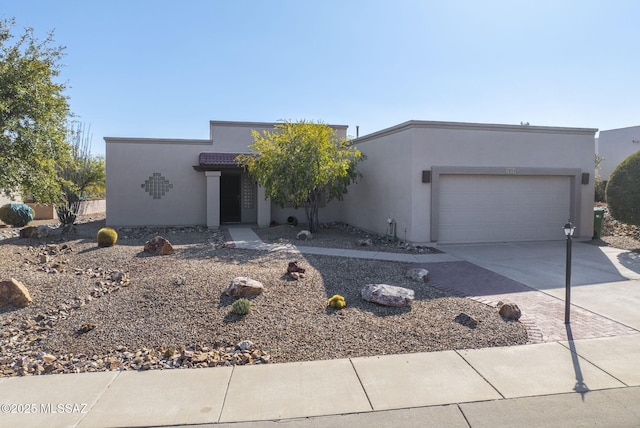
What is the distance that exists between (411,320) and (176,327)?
135 inches

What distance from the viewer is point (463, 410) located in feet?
13.6

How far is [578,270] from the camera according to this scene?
10.0m

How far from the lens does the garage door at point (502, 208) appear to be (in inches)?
527

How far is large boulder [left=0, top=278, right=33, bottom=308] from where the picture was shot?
7374mm

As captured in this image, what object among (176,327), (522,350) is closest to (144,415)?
(176,327)

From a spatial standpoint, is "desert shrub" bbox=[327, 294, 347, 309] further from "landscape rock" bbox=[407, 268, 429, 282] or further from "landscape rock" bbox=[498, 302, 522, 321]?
"landscape rock" bbox=[498, 302, 522, 321]

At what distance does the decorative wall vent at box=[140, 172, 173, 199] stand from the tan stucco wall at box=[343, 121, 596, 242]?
9.18 metres

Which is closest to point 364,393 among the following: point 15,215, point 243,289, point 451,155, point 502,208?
point 243,289

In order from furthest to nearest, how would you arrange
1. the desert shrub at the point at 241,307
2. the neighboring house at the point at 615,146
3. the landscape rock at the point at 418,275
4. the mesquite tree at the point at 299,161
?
the neighboring house at the point at 615,146, the mesquite tree at the point at 299,161, the landscape rock at the point at 418,275, the desert shrub at the point at 241,307

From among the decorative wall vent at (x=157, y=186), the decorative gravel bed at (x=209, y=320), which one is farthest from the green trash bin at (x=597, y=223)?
the decorative wall vent at (x=157, y=186)

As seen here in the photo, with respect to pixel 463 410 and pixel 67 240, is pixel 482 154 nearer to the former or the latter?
pixel 463 410

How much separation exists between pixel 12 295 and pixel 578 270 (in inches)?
448

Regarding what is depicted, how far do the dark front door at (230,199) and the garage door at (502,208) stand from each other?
10.0m

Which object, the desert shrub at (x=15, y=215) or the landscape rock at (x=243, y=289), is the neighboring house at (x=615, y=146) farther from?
the desert shrub at (x=15, y=215)
